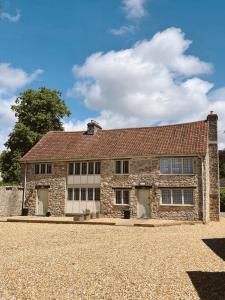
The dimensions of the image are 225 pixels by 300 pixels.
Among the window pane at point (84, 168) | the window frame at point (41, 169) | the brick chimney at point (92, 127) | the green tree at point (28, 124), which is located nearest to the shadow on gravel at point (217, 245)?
the window pane at point (84, 168)

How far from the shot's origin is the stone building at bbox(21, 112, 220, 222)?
83.1 feet

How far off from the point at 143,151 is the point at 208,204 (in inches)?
255

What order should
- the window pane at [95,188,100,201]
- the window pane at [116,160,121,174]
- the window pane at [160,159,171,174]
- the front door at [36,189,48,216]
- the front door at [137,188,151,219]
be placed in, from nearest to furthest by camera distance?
the window pane at [160,159,171,174] → the front door at [137,188,151,219] → the window pane at [116,160,121,174] → the window pane at [95,188,100,201] → the front door at [36,189,48,216]

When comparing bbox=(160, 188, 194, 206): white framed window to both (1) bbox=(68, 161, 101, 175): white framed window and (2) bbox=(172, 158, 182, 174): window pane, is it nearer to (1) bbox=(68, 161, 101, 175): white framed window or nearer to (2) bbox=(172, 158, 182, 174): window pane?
(2) bbox=(172, 158, 182, 174): window pane

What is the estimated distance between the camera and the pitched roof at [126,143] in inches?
1045

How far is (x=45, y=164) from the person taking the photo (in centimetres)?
3025

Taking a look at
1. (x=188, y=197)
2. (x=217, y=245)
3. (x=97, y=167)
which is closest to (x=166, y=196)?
(x=188, y=197)

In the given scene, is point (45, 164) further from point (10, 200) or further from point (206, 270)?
point (206, 270)

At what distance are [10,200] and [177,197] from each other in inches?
558

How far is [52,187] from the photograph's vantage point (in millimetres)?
29516

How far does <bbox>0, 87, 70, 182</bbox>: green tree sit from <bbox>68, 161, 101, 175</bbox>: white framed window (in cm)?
1334

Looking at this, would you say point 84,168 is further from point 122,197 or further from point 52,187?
point 122,197

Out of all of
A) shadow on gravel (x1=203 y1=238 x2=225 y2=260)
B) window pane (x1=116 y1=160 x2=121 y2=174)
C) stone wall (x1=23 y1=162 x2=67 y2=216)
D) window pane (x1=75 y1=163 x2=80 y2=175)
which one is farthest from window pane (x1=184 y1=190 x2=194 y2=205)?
stone wall (x1=23 y1=162 x2=67 y2=216)

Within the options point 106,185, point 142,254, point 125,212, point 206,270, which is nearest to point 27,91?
point 106,185
